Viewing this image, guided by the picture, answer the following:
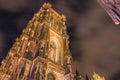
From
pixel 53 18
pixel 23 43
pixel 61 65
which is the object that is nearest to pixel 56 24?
pixel 53 18

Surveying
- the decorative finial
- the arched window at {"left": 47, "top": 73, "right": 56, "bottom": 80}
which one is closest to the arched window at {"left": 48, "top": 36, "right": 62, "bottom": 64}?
the arched window at {"left": 47, "top": 73, "right": 56, "bottom": 80}

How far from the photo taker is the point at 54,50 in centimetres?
2769

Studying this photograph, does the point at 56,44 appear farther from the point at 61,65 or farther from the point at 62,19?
the point at 62,19

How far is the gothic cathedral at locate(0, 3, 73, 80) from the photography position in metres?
20.4

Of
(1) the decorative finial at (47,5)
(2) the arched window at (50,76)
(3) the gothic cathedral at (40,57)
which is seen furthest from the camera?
(1) the decorative finial at (47,5)

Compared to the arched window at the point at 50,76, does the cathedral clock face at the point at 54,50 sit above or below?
above

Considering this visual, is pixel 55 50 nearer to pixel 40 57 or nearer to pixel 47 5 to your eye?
pixel 40 57

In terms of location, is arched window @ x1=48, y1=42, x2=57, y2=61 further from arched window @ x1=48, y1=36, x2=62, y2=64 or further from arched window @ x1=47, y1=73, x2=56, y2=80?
arched window @ x1=47, y1=73, x2=56, y2=80

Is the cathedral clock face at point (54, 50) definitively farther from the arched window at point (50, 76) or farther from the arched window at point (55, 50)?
the arched window at point (50, 76)

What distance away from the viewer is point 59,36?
30.6 meters

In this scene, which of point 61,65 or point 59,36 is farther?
point 59,36

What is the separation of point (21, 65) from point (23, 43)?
662 cm

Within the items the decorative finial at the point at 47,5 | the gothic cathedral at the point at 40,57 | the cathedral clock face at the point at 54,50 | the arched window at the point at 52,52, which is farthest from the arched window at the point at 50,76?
the decorative finial at the point at 47,5

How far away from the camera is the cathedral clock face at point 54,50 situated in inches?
1029
